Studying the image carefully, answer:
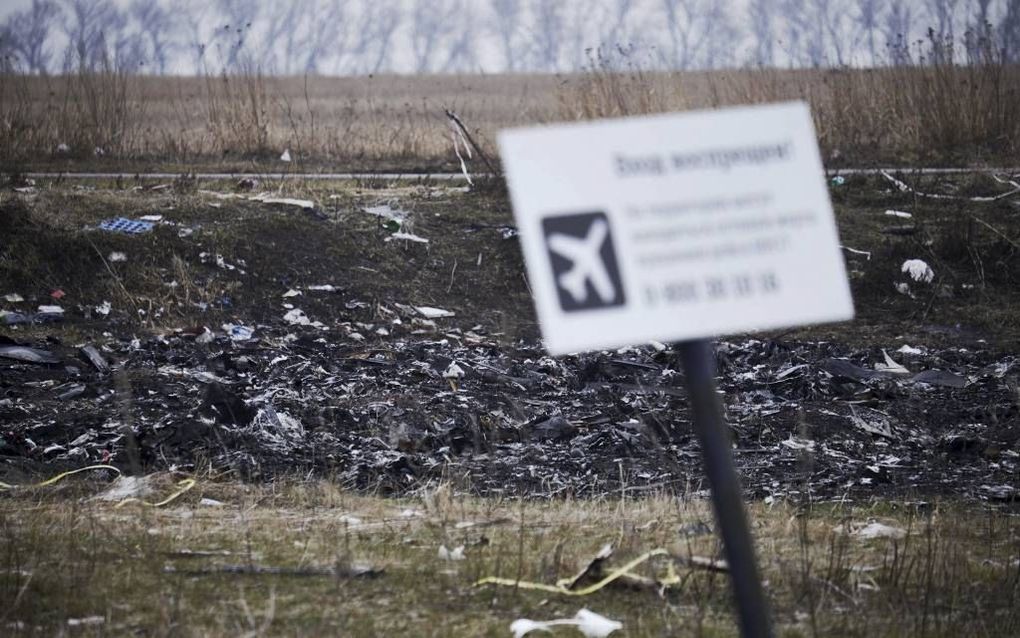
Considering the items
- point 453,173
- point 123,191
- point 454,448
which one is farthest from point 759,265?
point 453,173

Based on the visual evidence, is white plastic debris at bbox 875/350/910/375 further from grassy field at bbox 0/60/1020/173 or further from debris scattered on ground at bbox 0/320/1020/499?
grassy field at bbox 0/60/1020/173

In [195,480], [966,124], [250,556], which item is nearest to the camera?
[250,556]

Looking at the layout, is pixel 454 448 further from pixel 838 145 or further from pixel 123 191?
pixel 838 145

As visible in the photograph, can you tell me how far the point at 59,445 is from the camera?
5.54m

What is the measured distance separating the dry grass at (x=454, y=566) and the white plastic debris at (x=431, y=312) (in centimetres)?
394

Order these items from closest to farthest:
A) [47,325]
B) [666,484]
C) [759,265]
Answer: [759,265], [666,484], [47,325]

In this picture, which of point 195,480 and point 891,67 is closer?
point 195,480

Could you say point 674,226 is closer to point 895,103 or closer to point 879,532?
point 879,532

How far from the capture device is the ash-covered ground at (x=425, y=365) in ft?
17.4

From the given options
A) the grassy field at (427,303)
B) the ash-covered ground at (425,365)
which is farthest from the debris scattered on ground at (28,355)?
the grassy field at (427,303)

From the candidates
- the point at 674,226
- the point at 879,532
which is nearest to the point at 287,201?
the point at 879,532

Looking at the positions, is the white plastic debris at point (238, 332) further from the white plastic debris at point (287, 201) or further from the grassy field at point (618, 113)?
the grassy field at point (618, 113)

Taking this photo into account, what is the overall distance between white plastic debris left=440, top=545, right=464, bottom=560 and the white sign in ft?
5.43

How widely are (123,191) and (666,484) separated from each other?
6.83 m
